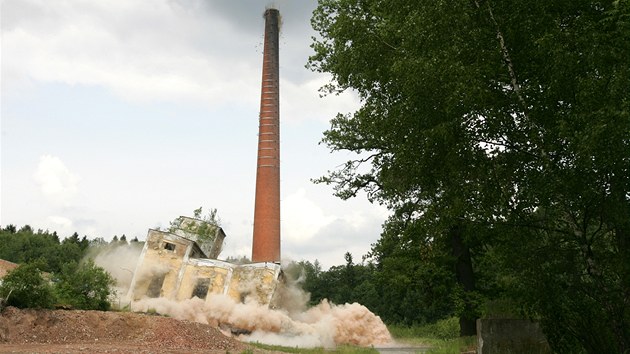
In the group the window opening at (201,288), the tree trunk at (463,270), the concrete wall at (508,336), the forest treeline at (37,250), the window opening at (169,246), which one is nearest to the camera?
the concrete wall at (508,336)

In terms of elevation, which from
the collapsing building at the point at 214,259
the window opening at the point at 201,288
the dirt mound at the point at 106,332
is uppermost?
the collapsing building at the point at 214,259

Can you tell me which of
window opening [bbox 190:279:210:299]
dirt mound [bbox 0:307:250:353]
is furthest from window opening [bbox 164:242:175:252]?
dirt mound [bbox 0:307:250:353]

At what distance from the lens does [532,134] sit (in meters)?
9.85

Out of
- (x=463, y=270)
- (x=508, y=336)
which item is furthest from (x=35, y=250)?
(x=508, y=336)

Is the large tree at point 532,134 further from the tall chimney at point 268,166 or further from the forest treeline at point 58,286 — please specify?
the tall chimney at point 268,166

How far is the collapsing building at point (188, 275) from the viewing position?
30.9m

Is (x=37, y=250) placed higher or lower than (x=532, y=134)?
higher

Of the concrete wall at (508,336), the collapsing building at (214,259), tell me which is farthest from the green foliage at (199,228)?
the concrete wall at (508,336)

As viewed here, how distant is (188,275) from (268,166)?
10.2 m

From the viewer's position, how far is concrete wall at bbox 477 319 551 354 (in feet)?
37.3

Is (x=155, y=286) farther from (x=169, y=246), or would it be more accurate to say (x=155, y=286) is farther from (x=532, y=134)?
(x=532, y=134)

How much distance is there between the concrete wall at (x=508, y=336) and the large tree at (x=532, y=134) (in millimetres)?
1544

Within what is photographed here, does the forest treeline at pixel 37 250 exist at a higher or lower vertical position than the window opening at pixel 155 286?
higher

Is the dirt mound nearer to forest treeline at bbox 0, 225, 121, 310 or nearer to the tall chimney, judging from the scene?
forest treeline at bbox 0, 225, 121, 310
